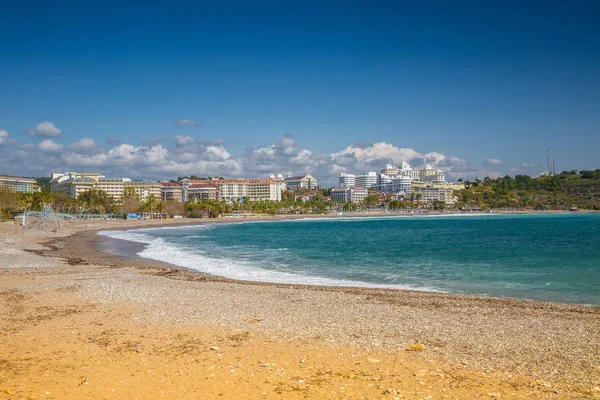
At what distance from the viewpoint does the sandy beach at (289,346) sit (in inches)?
304

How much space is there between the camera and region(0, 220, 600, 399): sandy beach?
7.72m

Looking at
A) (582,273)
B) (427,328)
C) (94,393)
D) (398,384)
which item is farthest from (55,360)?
(582,273)

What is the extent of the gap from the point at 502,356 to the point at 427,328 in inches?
98.6

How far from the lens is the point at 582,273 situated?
25391mm

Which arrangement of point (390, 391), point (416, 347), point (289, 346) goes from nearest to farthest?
point (390, 391)
point (416, 347)
point (289, 346)

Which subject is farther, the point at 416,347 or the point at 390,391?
the point at 416,347

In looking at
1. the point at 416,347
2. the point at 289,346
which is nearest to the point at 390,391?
the point at 416,347

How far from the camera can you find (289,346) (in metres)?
10.1

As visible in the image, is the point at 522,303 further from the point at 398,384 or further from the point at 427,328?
the point at 398,384

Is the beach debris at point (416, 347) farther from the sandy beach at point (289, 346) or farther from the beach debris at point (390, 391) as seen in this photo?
the beach debris at point (390, 391)

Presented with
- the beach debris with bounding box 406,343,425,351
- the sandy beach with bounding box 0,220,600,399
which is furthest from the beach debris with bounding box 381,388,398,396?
the beach debris with bounding box 406,343,425,351

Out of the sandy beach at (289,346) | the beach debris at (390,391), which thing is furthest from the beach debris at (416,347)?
the beach debris at (390,391)

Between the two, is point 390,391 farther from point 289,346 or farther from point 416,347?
point 289,346

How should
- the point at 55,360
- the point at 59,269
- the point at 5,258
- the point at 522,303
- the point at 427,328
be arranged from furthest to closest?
the point at 5,258 < the point at 59,269 < the point at 522,303 < the point at 427,328 < the point at 55,360
